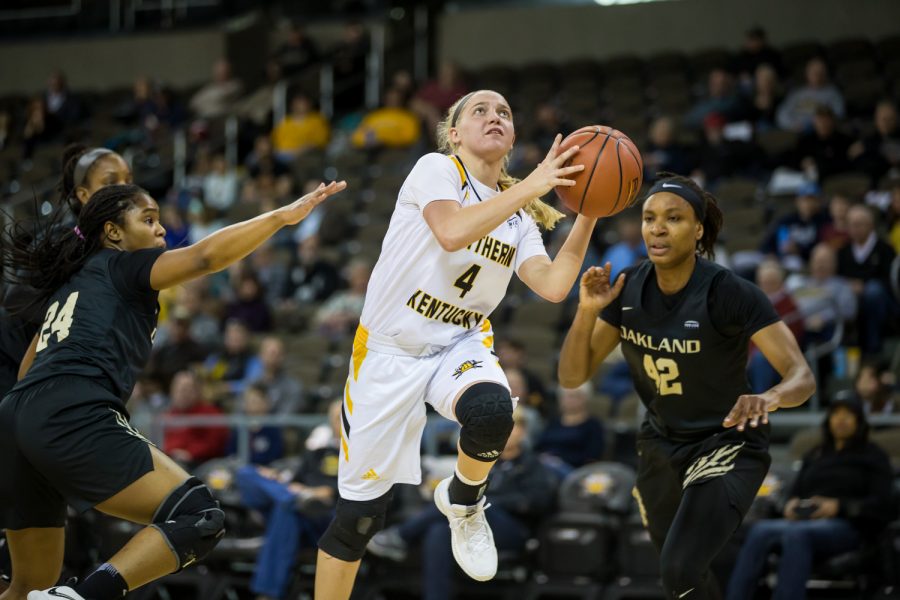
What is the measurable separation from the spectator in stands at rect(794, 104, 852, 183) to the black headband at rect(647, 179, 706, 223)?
21.9ft

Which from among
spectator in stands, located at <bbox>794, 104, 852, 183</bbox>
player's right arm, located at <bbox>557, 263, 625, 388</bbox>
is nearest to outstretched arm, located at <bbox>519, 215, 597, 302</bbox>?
player's right arm, located at <bbox>557, 263, 625, 388</bbox>

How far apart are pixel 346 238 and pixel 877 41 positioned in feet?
21.5

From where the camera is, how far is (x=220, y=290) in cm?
1380

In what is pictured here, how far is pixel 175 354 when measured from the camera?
12.1m

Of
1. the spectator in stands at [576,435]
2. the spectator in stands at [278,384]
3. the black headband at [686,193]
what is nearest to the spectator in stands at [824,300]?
the spectator in stands at [576,435]

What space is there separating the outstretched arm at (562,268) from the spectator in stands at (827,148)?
721 cm

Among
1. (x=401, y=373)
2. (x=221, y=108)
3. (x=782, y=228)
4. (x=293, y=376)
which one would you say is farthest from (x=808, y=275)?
(x=221, y=108)

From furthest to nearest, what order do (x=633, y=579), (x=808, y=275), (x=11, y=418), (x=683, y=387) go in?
(x=808, y=275) → (x=633, y=579) → (x=683, y=387) → (x=11, y=418)

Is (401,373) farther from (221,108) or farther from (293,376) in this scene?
(221,108)

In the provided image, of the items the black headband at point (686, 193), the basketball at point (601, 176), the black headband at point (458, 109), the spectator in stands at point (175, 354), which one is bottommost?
the spectator in stands at point (175, 354)

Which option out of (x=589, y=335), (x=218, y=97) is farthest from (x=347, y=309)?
(x=589, y=335)

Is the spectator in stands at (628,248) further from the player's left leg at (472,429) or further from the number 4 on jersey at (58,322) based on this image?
the number 4 on jersey at (58,322)

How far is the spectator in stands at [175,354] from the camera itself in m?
11.9

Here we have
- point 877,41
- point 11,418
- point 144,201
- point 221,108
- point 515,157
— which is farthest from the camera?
point 221,108
